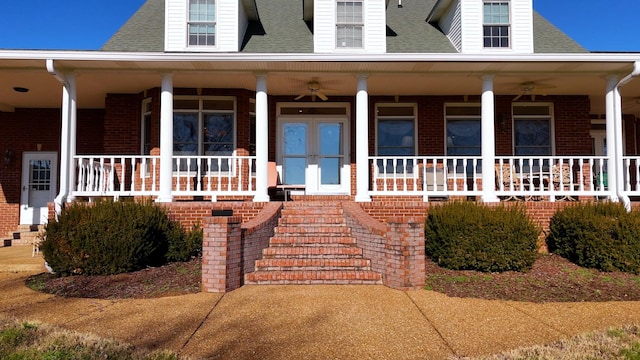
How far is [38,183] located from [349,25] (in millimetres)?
10618

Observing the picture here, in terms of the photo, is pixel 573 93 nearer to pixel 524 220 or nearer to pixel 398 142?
pixel 398 142

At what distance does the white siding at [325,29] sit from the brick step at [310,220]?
4.06 metres

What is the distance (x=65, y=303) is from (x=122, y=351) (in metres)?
2.28

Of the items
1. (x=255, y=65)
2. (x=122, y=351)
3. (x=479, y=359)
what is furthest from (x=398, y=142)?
(x=122, y=351)

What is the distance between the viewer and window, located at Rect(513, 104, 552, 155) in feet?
37.7

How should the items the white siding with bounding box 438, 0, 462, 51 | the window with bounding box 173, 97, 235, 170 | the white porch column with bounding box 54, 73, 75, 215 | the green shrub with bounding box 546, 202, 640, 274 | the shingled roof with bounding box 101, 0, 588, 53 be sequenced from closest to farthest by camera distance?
the green shrub with bounding box 546, 202, 640, 274, the white porch column with bounding box 54, 73, 75, 215, the shingled roof with bounding box 101, 0, 588, 53, the white siding with bounding box 438, 0, 462, 51, the window with bounding box 173, 97, 235, 170

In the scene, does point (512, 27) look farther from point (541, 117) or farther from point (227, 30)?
point (227, 30)

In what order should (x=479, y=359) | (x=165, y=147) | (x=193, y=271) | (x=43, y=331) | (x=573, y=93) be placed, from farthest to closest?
(x=573, y=93)
(x=165, y=147)
(x=193, y=271)
(x=43, y=331)
(x=479, y=359)

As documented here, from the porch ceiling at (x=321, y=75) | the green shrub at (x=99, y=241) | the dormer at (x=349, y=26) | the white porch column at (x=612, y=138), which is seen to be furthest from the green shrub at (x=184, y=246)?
the white porch column at (x=612, y=138)

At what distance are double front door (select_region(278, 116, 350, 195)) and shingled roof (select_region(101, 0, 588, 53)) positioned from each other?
2347 mm

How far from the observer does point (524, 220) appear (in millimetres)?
7004

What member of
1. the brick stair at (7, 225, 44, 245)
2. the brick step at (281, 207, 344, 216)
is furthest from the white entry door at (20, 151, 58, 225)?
the brick step at (281, 207, 344, 216)

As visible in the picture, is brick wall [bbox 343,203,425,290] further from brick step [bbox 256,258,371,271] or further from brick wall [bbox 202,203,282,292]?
brick wall [bbox 202,203,282,292]

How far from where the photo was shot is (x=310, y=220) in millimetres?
7742
